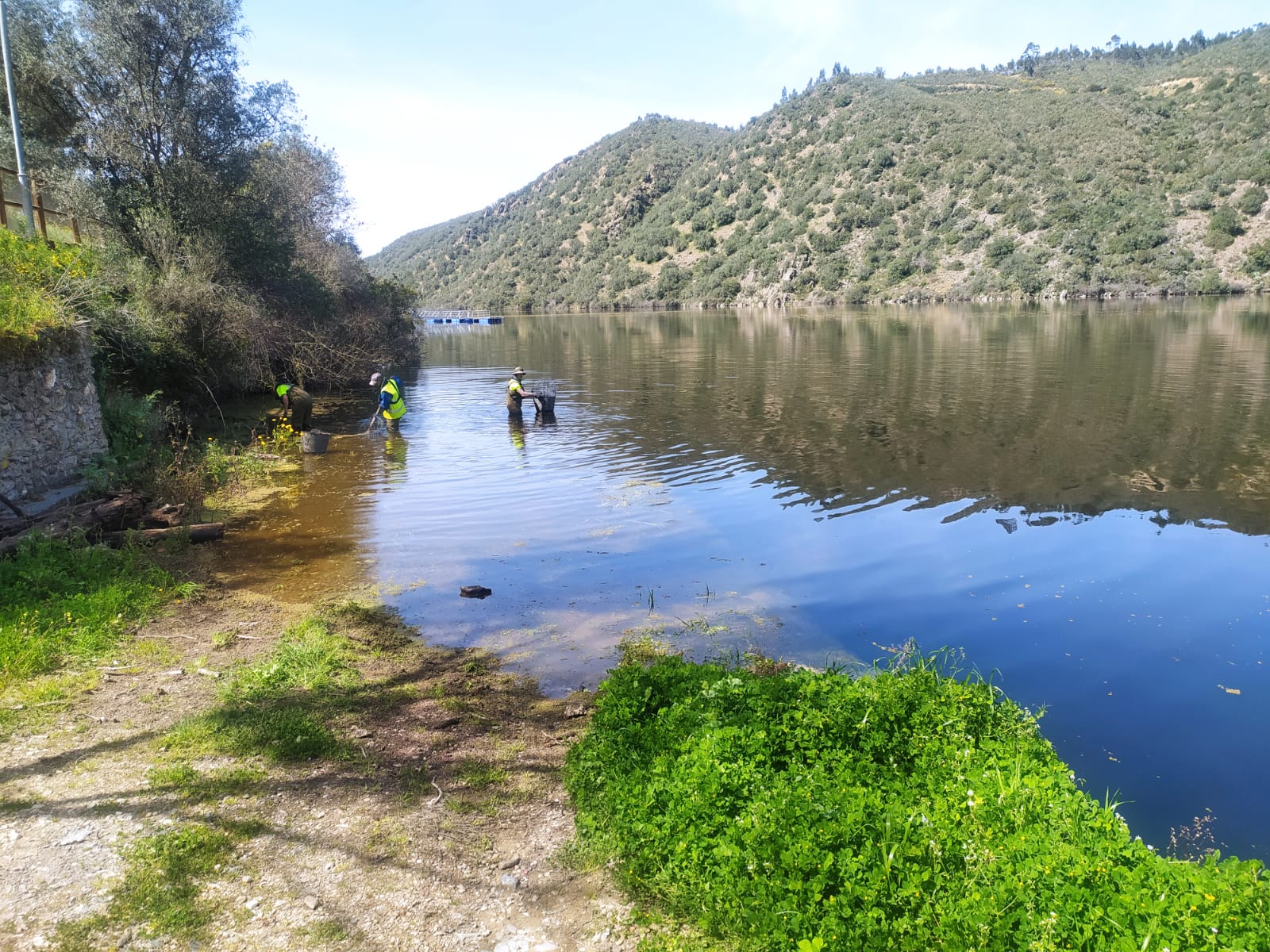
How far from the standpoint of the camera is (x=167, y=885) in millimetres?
3961

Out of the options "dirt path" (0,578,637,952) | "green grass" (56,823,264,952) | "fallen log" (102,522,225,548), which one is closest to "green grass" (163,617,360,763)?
"dirt path" (0,578,637,952)

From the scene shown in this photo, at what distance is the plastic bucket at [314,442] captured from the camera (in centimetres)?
1806

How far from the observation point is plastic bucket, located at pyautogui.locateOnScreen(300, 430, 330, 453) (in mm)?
18062

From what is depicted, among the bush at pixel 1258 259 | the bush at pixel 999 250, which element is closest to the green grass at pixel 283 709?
the bush at pixel 1258 259

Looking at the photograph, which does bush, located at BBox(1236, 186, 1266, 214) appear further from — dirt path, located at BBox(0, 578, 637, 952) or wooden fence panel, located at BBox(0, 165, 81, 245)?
dirt path, located at BBox(0, 578, 637, 952)

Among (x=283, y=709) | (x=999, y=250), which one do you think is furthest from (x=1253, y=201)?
(x=283, y=709)

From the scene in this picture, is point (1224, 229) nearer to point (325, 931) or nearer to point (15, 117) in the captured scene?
point (15, 117)

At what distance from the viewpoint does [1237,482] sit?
1403 centimetres

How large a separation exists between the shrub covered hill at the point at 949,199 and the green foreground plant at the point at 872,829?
53552 millimetres

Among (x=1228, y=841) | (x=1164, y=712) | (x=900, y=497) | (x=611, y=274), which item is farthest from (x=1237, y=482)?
(x=611, y=274)

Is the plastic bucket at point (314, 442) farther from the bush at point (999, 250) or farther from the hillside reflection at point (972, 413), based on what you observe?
the bush at point (999, 250)

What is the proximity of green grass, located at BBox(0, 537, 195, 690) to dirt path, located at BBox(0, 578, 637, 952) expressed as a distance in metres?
0.57

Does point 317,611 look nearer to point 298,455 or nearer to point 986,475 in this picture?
point 298,455

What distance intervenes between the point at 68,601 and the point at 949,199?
355 ft
